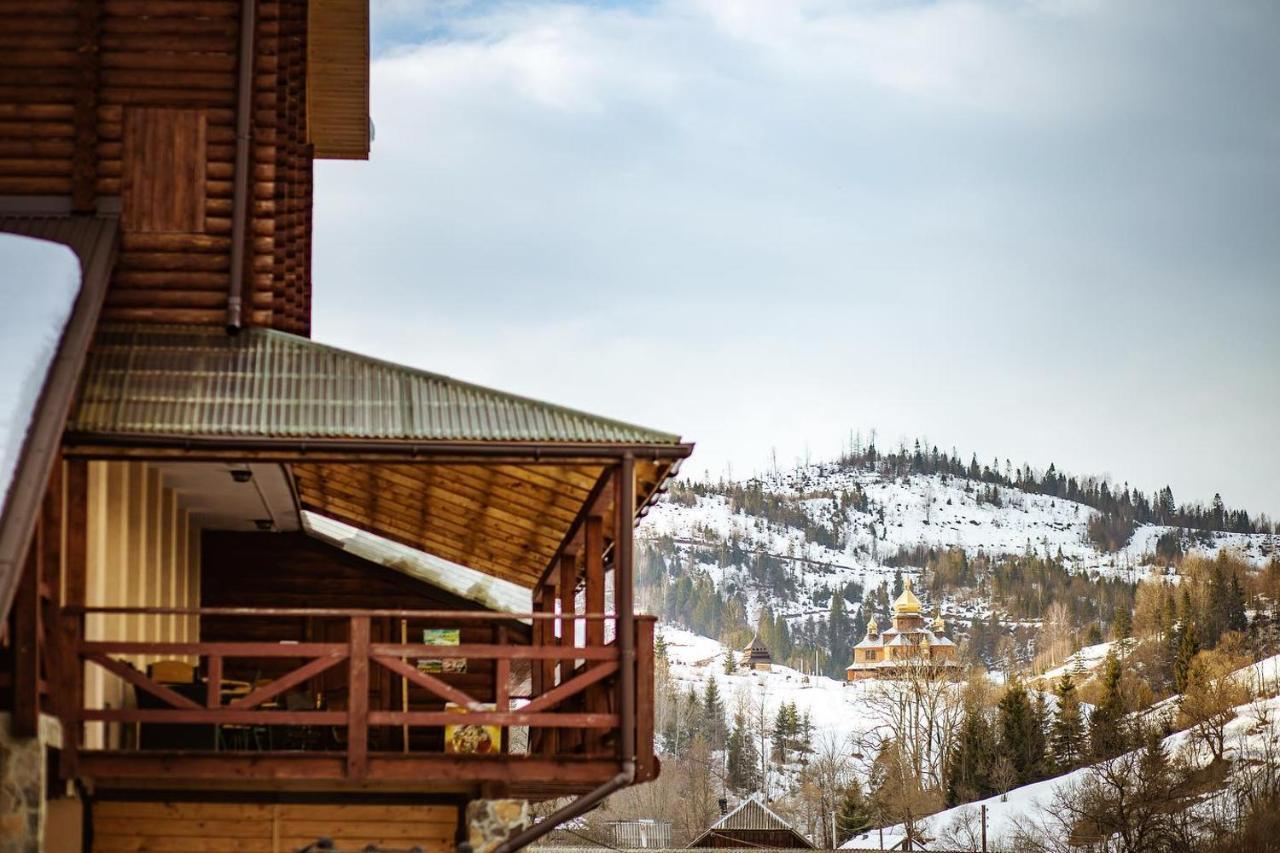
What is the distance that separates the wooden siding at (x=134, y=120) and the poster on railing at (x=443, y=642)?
410 cm

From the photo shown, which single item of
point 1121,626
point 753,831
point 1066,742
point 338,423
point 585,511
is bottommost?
point 753,831

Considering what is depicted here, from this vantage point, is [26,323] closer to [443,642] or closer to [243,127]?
[243,127]

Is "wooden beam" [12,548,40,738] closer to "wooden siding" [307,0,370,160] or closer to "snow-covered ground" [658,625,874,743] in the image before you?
"wooden siding" [307,0,370,160]

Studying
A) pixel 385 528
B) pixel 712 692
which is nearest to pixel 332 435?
pixel 385 528

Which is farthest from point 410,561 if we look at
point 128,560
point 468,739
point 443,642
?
point 128,560

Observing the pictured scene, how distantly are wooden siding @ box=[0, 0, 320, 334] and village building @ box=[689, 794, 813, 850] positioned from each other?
52.3 metres

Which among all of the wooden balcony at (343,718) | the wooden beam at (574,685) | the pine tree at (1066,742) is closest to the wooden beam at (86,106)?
the wooden balcony at (343,718)

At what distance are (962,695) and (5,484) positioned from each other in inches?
3459

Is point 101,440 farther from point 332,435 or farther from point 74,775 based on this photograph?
point 74,775

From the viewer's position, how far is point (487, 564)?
656 inches

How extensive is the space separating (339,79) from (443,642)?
5.74m

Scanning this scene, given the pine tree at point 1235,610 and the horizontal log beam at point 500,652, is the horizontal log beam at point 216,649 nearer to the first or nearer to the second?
the horizontal log beam at point 500,652

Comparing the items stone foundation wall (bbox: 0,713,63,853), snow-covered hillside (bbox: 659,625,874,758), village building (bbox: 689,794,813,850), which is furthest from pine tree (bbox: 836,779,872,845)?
stone foundation wall (bbox: 0,713,63,853)

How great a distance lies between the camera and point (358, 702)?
11.3 metres
